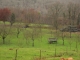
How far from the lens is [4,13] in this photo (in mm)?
126125

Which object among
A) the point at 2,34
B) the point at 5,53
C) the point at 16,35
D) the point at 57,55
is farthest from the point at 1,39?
the point at 57,55

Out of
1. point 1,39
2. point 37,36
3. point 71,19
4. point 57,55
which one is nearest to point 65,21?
point 71,19

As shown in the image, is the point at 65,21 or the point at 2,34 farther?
the point at 65,21

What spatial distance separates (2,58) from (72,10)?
89.5 m

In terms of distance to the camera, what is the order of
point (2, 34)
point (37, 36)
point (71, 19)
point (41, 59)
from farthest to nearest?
point (71, 19) < point (37, 36) < point (2, 34) < point (41, 59)

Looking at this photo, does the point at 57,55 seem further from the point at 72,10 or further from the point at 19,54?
the point at 72,10

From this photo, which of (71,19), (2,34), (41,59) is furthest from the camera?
(71,19)

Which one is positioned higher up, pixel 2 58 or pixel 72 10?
pixel 72 10

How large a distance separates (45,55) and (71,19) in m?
81.5

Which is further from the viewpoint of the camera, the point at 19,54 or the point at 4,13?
the point at 4,13

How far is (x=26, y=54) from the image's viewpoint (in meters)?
40.5

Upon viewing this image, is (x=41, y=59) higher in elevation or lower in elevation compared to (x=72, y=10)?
lower

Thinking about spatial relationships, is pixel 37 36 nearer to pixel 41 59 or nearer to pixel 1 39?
pixel 1 39

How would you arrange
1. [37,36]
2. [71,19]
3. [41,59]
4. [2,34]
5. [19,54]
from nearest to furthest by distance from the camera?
[41,59] < [19,54] < [2,34] < [37,36] < [71,19]
